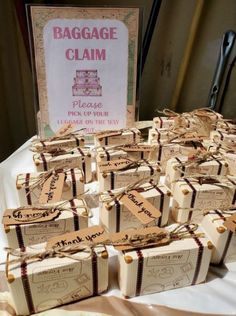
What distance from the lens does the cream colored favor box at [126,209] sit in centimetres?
66

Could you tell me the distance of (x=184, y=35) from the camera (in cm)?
124

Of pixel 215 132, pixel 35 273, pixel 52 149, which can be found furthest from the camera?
pixel 215 132

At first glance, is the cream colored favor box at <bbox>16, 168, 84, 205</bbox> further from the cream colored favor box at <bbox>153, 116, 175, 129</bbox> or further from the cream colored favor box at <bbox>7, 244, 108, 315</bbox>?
the cream colored favor box at <bbox>153, 116, 175, 129</bbox>

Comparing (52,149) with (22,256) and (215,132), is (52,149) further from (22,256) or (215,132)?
(215,132)

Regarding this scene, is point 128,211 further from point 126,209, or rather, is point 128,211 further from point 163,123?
point 163,123

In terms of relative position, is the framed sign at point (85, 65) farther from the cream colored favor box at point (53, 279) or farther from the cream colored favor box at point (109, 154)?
the cream colored favor box at point (53, 279)

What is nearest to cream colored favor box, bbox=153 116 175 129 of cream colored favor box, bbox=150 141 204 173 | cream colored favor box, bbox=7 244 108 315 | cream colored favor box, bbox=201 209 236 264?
cream colored favor box, bbox=150 141 204 173

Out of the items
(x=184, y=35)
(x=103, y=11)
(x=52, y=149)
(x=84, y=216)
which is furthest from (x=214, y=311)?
(x=184, y=35)

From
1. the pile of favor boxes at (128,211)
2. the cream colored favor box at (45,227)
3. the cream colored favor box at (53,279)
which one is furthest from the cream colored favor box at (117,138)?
the cream colored favor box at (53,279)

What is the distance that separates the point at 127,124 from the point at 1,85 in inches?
28.8

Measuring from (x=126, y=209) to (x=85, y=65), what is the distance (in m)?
0.54

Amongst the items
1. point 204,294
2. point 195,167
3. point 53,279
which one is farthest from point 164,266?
point 195,167

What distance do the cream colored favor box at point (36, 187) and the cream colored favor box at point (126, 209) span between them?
9 cm

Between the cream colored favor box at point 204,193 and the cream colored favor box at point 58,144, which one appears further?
the cream colored favor box at point 58,144
